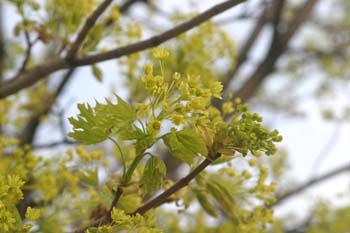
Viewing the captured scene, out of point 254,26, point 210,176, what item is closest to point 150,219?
point 210,176

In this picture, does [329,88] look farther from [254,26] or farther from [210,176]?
[210,176]

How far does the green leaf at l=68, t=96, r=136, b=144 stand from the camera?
123cm

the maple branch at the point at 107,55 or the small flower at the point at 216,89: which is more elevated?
the maple branch at the point at 107,55

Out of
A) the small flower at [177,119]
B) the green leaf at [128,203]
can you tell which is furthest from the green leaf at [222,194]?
the small flower at [177,119]

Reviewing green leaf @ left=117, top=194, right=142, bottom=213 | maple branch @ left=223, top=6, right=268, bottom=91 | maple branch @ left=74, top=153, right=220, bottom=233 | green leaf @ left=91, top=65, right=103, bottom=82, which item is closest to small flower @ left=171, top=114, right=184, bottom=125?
maple branch @ left=74, top=153, right=220, bottom=233

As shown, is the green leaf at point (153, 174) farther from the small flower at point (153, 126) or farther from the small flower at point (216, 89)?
the small flower at point (216, 89)

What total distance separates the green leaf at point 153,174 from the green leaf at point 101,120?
0.39 ft

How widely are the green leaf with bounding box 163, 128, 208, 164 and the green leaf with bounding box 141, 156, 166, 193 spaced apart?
0.05 meters

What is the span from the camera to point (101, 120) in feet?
4.08

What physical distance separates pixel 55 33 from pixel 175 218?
1.11 m

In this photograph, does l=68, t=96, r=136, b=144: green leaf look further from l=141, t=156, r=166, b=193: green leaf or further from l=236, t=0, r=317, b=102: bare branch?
l=236, t=0, r=317, b=102: bare branch

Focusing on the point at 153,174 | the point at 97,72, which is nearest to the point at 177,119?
the point at 153,174

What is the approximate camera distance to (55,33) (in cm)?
214

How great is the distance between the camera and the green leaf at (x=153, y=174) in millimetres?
1286
